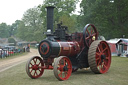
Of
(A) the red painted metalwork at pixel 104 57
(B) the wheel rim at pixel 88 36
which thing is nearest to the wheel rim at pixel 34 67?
(B) the wheel rim at pixel 88 36

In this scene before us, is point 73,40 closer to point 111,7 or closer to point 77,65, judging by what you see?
point 77,65

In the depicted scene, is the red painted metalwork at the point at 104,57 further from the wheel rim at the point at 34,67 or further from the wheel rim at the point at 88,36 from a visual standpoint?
the wheel rim at the point at 34,67

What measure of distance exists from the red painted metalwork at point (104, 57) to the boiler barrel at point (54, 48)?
4.17 feet

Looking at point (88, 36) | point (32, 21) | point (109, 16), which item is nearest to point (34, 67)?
point (88, 36)

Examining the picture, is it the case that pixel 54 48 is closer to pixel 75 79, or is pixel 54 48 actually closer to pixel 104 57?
pixel 75 79

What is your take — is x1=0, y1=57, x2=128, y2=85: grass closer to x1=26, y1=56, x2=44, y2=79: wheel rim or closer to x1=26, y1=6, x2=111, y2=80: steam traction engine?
x1=26, y1=56, x2=44, y2=79: wheel rim

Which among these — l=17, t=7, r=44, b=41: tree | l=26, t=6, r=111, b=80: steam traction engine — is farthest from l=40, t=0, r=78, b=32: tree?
l=26, t=6, r=111, b=80: steam traction engine

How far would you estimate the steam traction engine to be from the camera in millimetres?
7669

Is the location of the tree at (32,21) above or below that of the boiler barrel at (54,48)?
above

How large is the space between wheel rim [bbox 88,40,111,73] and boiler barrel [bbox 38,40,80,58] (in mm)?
870

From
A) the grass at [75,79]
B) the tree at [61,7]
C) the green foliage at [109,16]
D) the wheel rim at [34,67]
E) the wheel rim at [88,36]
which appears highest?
the tree at [61,7]

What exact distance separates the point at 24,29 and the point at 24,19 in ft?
22.0

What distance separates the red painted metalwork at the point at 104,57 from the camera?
29.1 ft

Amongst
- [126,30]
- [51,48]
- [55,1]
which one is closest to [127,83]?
[51,48]
